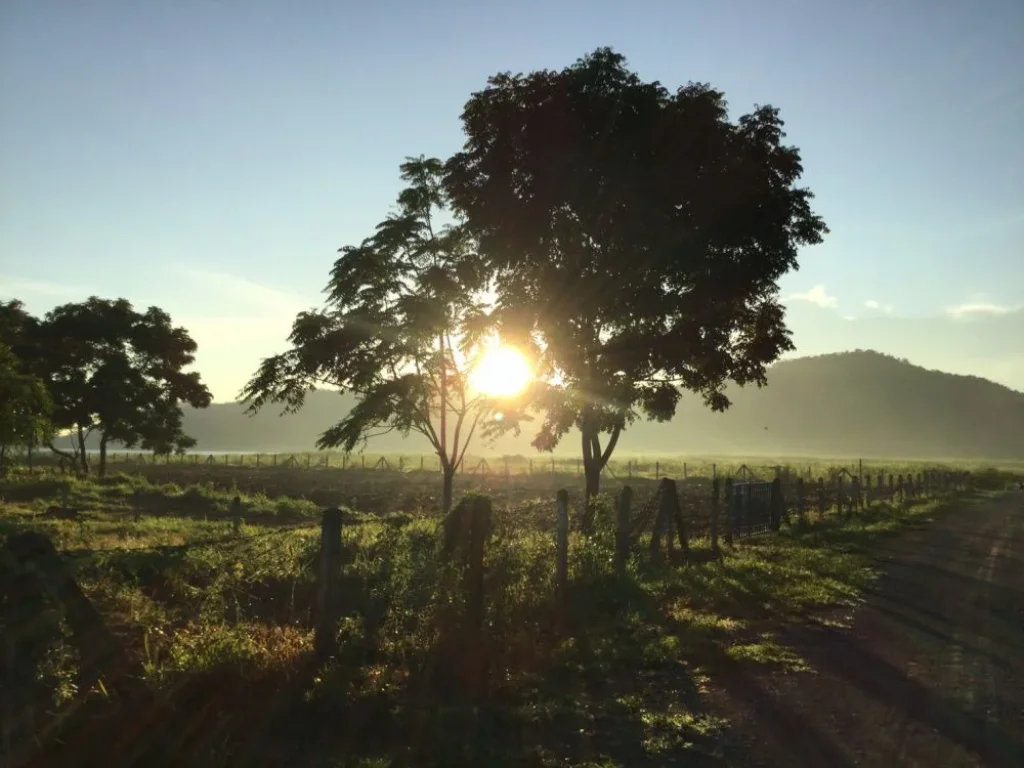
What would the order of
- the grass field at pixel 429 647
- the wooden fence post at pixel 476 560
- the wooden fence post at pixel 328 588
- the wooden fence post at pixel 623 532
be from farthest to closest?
1. the wooden fence post at pixel 623 532
2. the wooden fence post at pixel 476 560
3. the wooden fence post at pixel 328 588
4. the grass field at pixel 429 647

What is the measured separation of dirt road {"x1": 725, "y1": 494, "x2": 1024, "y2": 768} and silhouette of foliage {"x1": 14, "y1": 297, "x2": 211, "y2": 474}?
42.7 metres

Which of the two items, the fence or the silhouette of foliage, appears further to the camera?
the fence

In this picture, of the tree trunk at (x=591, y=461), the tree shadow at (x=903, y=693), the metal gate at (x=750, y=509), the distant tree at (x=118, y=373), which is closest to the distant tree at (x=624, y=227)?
the tree trunk at (x=591, y=461)

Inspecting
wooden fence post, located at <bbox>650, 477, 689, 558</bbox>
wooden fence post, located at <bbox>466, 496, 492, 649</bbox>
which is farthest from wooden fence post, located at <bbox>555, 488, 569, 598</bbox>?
wooden fence post, located at <bbox>650, 477, 689, 558</bbox>

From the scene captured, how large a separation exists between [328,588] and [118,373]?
140 ft

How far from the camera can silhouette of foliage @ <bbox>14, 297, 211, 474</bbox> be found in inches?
1706

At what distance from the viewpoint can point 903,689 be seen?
25.1 ft

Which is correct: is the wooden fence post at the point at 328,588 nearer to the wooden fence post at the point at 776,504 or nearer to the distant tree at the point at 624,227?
the distant tree at the point at 624,227

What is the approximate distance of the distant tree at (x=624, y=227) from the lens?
17.2 m

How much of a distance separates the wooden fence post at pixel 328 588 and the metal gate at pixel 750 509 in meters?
14.3

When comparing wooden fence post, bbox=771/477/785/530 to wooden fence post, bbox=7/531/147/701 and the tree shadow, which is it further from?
wooden fence post, bbox=7/531/147/701

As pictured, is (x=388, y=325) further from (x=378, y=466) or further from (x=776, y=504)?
(x=378, y=466)

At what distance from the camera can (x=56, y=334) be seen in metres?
44.0

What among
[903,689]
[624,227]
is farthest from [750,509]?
[903,689]
